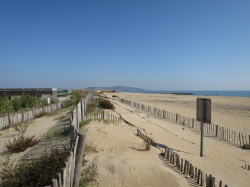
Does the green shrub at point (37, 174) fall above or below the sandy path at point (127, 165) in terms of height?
above

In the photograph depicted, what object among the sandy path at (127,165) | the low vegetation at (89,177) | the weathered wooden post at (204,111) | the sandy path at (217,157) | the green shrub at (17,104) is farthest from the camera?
the green shrub at (17,104)

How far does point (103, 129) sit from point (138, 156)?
3.48 meters

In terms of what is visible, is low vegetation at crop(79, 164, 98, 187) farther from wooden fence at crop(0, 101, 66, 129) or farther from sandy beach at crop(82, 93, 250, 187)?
wooden fence at crop(0, 101, 66, 129)

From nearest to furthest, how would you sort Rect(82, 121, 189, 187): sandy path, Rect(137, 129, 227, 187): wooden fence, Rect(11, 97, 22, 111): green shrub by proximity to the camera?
Rect(137, 129, 227, 187): wooden fence → Rect(82, 121, 189, 187): sandy path → Rect(11, 97, 22, 111): green shrub

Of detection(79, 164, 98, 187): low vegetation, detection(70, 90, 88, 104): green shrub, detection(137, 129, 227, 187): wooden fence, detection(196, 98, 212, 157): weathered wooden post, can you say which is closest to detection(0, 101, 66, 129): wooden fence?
detection(70, 90, 88, 104): green shrub

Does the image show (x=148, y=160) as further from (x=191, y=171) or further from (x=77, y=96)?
(x=77, y=96)

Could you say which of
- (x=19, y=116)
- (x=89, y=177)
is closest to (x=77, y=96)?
(x=19, y=116)

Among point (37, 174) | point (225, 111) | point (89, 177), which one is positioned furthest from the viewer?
point (225, 111)

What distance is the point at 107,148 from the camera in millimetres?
10953

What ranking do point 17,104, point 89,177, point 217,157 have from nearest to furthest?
point 89,177 < point 217,157 < point 17,104

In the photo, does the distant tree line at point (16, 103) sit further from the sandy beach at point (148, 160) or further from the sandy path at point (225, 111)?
the sandy path at point (225, 111)

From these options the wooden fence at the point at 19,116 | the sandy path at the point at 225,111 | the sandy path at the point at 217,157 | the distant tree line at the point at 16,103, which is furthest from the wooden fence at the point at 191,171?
the distant tree line at the point at 16,103

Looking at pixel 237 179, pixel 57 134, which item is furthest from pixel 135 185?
pixel 57 134

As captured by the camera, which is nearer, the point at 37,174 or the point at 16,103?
the point at 37,174
